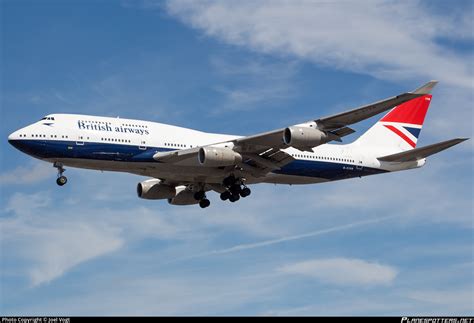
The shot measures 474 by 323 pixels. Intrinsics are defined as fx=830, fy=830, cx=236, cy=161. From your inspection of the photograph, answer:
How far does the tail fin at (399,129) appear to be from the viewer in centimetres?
5531

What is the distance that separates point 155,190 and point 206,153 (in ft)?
27.4

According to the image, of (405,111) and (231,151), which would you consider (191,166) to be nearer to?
(231,151)

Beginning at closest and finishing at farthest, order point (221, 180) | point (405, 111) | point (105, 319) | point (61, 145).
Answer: point (105, 319)
point (61, 145)
point (221, 180)
point (405, 111)

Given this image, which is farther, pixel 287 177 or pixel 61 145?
pixel 287 177

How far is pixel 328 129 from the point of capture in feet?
147

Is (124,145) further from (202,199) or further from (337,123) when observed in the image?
(337,123)

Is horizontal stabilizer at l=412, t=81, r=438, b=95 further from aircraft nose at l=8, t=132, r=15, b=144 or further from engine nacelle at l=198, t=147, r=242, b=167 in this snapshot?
aircraft nose at l=8, t=132, r=15, b=144

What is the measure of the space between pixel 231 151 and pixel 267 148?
2054mm

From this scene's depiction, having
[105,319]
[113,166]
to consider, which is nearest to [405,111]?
[113,166]

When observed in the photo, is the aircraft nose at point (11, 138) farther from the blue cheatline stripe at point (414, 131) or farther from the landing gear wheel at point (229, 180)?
the blue cheatline stripe at point (414, 131)

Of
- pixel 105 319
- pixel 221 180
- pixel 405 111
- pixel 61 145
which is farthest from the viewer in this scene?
pixel 405 111

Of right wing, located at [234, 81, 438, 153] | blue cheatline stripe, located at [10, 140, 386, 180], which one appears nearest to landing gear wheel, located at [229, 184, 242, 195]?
right wing, located at [234, 81, 438, 153]

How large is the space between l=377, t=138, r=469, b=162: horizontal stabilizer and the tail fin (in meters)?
1.37

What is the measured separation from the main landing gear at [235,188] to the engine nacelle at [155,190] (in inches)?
188
